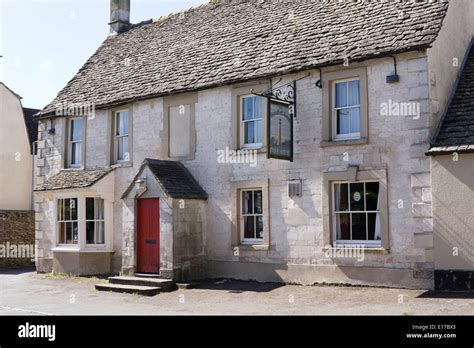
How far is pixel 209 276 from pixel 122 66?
30.4 feet

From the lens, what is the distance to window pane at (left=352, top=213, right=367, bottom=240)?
48.3 ft

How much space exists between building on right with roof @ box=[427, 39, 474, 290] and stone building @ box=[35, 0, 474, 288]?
0.22m

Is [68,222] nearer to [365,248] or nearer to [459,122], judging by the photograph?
[365,248]

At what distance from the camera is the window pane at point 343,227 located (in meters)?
15.0

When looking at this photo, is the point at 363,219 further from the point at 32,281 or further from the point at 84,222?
the point at 32,281

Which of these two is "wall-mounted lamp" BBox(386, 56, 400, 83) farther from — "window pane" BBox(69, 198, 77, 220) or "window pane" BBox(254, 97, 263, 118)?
"window pane" BBox(69, 198, 77, 220)

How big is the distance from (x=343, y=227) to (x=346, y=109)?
10.0ft

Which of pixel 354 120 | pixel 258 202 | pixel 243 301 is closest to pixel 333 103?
pixel 354 120

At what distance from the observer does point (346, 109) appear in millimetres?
15336

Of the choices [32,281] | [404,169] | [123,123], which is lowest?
[32,281]

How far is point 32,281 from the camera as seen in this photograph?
19500mm

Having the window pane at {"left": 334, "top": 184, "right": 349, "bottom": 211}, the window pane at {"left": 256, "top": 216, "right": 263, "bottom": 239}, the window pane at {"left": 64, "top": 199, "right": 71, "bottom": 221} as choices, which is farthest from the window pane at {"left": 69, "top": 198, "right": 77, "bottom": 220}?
the window pane at {"left": 334, "top": 184, "right": 349, "bottom": 211}
